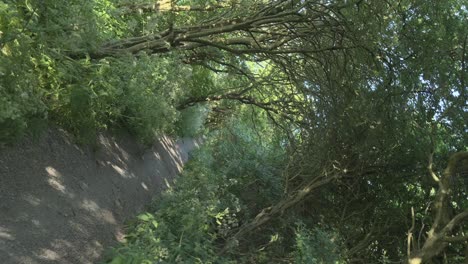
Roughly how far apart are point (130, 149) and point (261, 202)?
365 centimetres

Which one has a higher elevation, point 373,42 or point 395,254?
point 373,42

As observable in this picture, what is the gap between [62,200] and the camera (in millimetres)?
7395

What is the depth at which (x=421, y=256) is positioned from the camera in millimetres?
6438

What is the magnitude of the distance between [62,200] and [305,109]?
5555 millimetres

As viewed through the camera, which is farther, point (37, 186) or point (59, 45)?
point (37, 186)

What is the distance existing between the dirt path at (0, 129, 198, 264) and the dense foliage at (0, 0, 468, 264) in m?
0.41

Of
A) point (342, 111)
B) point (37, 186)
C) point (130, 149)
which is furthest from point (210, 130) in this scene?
point (37, 186)

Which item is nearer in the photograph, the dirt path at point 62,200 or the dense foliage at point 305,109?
the dirt path at point 62,200

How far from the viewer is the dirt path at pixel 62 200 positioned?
6047 millimetres

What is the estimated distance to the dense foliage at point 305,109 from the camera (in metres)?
6.64

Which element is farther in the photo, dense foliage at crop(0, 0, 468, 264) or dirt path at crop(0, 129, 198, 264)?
dense foliage at crop(0, 0, 468, 264)

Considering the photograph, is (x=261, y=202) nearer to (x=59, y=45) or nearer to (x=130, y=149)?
(x=130, y=149)

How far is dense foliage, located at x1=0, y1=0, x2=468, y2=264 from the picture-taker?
6645 mm

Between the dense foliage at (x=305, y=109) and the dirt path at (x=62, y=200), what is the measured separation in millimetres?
415
